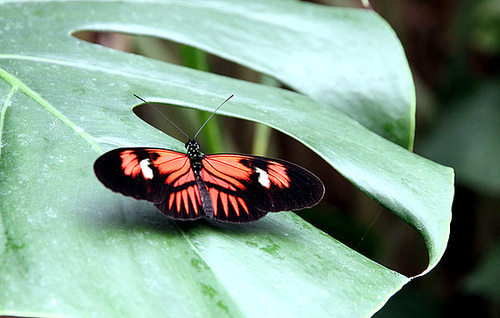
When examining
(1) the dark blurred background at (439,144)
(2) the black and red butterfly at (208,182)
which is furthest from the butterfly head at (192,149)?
(1) the dark blurred background at (439,144)

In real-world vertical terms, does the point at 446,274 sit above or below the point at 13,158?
below

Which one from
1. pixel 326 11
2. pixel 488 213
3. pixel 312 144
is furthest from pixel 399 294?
pixel 312 144

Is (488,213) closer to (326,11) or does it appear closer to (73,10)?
(326,11)

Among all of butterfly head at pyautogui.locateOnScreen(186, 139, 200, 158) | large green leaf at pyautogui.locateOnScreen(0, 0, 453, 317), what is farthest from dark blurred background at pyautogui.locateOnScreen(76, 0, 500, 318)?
butterfly head at pyautogui.locateOnScreen(186, 139, 200, 158)

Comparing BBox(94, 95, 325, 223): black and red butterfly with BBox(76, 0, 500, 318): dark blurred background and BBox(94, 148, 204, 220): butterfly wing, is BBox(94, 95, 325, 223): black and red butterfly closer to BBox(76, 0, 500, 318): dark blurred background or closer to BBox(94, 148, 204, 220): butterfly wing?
BBox(94, 148, 204, 220): butterfly wing

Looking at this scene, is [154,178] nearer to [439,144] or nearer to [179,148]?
[179,148]

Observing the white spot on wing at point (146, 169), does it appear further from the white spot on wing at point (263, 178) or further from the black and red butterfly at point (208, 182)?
the white spot on wing at point (263, 178)

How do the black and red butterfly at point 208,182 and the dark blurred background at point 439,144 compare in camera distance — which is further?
the dark blurred background at point 439,144

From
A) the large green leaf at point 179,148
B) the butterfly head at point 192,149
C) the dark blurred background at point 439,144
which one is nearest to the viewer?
the large green leaf at point 179,148
